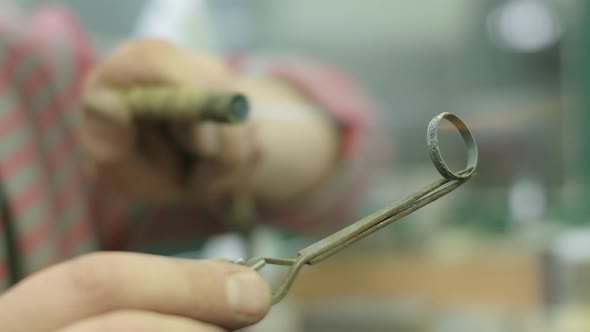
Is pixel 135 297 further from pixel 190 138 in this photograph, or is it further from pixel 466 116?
pixel 466 116

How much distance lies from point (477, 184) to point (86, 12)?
19.5 inches

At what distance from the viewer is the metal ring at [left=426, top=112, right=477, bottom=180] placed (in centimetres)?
16

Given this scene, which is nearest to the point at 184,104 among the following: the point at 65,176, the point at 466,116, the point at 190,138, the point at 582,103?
the point at 190,138

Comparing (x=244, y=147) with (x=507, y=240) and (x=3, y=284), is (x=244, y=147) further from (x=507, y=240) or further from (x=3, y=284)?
(x=507, y=240)

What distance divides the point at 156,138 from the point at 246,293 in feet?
0.63

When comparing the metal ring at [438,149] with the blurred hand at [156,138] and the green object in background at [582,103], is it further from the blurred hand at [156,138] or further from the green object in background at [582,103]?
the green object in background at [582,103]

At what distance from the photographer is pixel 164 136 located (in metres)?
0.34

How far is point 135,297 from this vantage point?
16cm

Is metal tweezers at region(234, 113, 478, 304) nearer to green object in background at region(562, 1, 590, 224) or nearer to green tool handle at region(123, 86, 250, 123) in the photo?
green tool handle at region(123, 86, 250, 123)

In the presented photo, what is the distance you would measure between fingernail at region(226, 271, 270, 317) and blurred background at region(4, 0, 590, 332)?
480 millimetres

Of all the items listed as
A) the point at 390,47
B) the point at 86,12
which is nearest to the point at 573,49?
the point at 390,47

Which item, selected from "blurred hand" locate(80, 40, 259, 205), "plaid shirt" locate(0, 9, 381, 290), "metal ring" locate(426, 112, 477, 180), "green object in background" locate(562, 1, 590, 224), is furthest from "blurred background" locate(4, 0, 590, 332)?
"metal ring" locate(426, 112, 477, 180)

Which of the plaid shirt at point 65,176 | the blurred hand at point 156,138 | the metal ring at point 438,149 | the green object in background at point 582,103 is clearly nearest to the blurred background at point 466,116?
the green object in background at point 582,103

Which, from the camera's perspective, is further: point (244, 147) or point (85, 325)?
point (244, 147)
